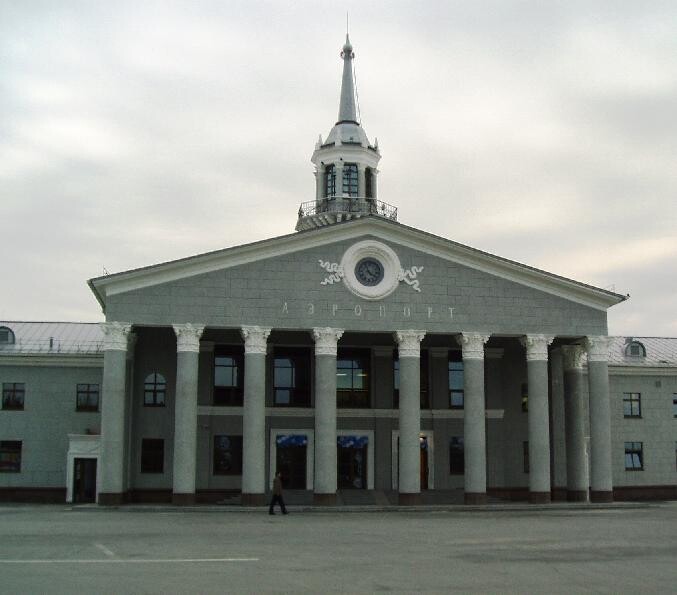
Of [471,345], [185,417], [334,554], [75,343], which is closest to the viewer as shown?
[334,554]

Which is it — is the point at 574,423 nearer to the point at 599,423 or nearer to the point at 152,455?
the point at 599,423

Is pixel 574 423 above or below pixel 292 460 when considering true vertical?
above

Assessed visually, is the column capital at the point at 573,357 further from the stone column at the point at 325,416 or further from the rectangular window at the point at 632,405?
the stone column at the point at 325,416

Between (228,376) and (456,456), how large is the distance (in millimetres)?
12569

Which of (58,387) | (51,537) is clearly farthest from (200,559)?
(58,387)

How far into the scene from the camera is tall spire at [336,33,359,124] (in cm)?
5984

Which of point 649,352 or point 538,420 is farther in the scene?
point 649,352

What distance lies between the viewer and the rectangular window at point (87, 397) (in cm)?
5091

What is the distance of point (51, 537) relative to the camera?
2703cm

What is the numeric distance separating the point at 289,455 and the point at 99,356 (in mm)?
11280

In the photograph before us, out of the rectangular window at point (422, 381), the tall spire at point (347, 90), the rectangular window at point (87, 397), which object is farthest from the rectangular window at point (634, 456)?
the rectangular window at point (87, 397)

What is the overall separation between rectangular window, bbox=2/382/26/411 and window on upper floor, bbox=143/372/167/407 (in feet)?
23.7

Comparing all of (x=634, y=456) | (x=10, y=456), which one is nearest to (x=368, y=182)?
(x=634, y=456)

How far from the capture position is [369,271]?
4469cm
